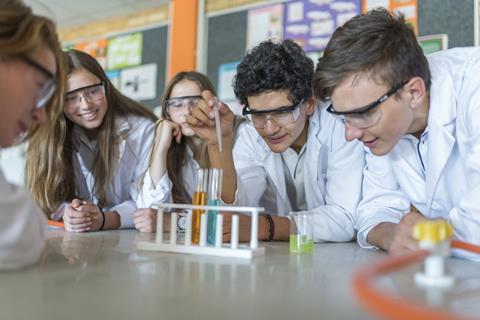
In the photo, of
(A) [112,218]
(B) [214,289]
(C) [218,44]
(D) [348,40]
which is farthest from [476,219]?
(C) [218,44]

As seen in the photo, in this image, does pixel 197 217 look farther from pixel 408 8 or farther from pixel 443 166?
pixel 408 8

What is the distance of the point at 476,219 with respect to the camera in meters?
1.04

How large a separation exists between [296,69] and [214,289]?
106 cm

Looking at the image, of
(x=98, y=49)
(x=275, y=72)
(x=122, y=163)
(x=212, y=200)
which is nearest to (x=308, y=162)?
(x=275, y=72)

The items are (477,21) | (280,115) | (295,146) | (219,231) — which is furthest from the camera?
(477,21)

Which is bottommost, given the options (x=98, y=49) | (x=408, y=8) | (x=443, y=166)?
(x=443, y=166)

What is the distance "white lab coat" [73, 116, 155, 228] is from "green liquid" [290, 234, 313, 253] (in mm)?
949

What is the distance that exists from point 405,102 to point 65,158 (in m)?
1.35

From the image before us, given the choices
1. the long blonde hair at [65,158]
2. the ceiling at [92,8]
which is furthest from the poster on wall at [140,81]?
the long blonde hair at [65,158]

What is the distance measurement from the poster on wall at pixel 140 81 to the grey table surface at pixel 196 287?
2.67 metres

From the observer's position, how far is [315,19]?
2727 millimetres

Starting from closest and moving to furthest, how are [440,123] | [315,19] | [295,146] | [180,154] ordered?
[440,123] → [295,146] → [180,154] → [315,19]

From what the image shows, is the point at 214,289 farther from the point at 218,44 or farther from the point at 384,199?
the point at 218,44

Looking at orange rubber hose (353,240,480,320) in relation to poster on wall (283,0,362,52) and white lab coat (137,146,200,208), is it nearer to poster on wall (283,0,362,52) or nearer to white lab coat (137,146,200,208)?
white lab coat (137,146,200,208)
